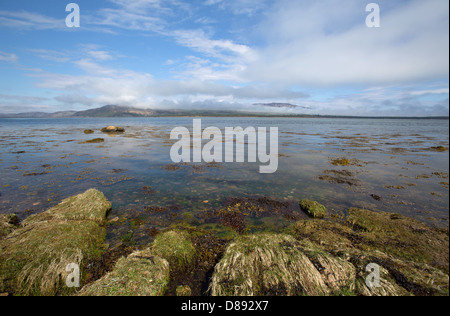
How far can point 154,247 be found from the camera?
293 inches

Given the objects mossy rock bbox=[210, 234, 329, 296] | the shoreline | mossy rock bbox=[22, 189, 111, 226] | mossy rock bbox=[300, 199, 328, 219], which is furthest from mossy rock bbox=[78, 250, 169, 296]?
mossy rock bbox=[300, 199, 328, 219]

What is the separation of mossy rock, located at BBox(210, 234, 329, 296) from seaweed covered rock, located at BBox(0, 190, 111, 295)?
15.2 feet

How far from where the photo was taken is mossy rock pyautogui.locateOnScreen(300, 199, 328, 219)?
34.4 ft

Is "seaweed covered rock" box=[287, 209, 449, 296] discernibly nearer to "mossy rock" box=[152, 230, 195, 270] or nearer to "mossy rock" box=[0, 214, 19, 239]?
"mossy rock" box=[152, 230, 195, 270]

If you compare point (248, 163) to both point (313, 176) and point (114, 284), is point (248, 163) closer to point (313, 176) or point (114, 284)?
point (313, 176)

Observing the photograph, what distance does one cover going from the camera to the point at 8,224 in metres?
8.48

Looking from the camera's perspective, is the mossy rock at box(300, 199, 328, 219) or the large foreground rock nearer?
the large foreground rock

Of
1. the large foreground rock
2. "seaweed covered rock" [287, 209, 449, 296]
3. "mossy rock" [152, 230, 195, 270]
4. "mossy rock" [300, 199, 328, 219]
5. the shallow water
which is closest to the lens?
"seaweed covered rock" [287, 209, 449, 296]

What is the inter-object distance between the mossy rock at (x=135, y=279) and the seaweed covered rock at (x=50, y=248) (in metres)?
1.20

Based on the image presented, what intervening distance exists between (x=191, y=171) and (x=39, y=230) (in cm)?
1188

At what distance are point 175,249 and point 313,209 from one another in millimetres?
7555

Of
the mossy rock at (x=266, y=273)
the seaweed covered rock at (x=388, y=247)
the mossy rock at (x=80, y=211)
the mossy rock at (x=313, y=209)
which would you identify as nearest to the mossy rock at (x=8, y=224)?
the mossy rock at (x=80, y=211)
